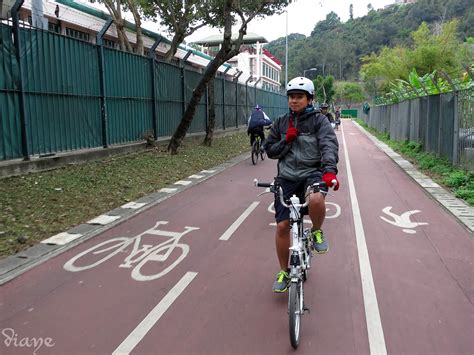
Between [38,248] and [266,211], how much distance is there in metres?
3.72

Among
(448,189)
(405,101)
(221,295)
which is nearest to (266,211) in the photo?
(221,295)

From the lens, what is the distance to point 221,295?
4.26 meters

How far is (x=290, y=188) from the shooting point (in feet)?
13.5

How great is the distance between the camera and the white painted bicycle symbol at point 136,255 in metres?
4.92

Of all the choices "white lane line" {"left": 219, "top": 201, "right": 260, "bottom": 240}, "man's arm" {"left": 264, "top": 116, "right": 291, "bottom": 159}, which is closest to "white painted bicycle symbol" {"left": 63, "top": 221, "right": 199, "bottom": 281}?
"white lane line" {"left": 219, "top": 201, "right": 260, "bottom": 240}

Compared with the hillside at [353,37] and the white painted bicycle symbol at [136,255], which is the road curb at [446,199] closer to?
the white painted bicycle symbol at [136,255]

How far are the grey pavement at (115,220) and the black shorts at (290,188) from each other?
2.91m

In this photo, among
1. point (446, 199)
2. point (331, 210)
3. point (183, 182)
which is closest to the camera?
point (331, 210)

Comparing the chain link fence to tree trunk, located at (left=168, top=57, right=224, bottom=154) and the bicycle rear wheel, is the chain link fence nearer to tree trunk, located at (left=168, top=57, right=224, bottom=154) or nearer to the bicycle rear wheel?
the bicycle rear wheel

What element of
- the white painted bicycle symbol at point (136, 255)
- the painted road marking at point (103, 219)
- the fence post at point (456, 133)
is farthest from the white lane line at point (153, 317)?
the fence post at point (456, 133)

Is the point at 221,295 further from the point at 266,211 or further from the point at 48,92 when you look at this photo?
the point at 48,92

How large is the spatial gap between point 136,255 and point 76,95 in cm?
663

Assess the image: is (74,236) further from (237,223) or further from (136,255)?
(237,223)

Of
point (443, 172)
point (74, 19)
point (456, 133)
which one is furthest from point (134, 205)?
point (74, 19)
